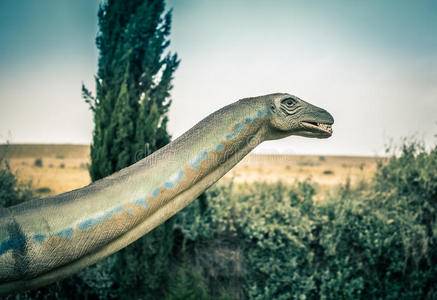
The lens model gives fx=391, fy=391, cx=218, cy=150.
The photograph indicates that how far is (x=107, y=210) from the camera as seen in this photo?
197cm

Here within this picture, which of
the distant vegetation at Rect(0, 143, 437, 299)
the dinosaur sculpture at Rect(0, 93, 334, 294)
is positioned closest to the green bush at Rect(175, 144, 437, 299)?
the distant vegetation at Rect(0, 143, 437, 299)

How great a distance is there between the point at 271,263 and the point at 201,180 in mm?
4374

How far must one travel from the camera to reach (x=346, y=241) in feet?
20.6

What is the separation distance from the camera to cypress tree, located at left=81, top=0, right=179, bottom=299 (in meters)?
5.89

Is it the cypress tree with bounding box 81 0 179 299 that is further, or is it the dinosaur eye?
the cypress tree with bounding box 81 0 179 299

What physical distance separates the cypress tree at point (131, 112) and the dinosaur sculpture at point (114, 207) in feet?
11.8

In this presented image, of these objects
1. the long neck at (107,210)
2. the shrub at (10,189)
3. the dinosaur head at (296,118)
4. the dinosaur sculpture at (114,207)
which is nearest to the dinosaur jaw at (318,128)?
the dinosaur head at (296,118)

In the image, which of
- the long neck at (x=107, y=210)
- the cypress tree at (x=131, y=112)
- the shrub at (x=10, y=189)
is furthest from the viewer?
the shrub at (x=10, y=189)

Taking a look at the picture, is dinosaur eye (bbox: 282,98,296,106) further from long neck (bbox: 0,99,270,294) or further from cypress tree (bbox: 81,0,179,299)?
cypress tree (bbox: 81,0,179,299)

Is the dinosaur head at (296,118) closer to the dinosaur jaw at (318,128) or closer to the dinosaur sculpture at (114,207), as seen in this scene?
the dinosaur jaw at (318,128)

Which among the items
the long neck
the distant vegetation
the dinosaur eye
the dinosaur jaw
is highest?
the dinosaur eye

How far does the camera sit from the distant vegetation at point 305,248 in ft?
19.9

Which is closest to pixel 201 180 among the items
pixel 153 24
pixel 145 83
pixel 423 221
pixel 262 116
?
pixel 262 116

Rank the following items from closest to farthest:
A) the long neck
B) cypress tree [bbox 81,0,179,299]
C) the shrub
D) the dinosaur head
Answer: the long neck < the dinosaur head < cypress tree [bbox 81,0,179,299] < the shrub
